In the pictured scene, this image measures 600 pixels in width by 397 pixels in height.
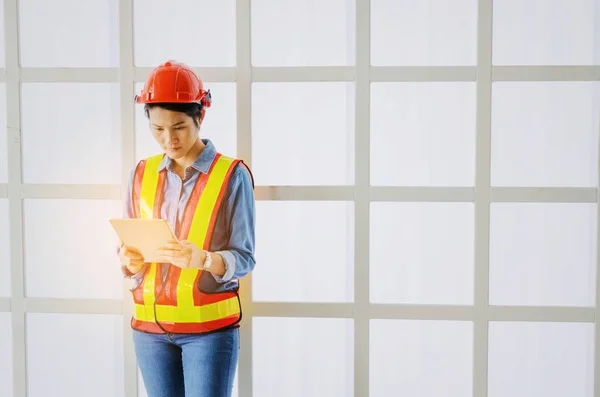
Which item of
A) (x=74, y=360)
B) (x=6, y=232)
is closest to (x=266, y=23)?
(x=6, y=232)

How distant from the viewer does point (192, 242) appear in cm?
191

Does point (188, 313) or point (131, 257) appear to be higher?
point (131, 257)

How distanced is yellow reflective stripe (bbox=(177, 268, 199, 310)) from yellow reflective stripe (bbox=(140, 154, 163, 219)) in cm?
23

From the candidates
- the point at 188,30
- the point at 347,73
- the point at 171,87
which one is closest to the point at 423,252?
the point at 347,73

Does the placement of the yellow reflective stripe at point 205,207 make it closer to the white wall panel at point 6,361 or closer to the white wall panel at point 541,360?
the white wall panel at point 6,361

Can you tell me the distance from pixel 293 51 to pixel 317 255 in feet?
2.54

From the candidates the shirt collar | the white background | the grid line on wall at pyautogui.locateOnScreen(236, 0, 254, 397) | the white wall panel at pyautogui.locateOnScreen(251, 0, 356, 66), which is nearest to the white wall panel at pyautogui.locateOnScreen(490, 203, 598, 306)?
the white background

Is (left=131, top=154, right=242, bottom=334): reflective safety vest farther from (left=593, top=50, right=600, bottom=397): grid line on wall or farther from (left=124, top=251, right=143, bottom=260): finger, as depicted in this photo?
(left=593, top=50, right=600, bottom=397): grid line on wall

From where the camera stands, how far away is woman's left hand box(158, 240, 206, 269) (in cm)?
182

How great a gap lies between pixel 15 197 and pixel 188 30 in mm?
933

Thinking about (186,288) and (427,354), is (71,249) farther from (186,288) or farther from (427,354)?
(427,354)

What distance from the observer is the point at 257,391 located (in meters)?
2.36

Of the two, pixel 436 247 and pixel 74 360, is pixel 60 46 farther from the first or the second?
pixel 436 247

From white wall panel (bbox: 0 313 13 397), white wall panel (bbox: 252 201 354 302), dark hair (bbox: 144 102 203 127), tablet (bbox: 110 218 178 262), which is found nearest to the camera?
tablet (bbox: 110 218 178 262)
